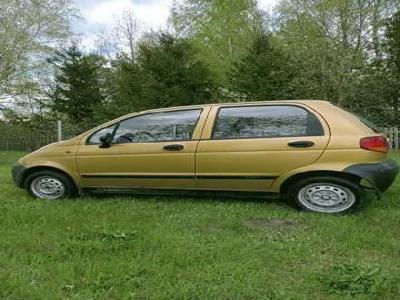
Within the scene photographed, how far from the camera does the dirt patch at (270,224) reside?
5316 millimetres

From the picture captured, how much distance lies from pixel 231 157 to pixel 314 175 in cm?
100

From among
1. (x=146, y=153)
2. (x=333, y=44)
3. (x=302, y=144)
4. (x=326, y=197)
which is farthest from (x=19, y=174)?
(x=333, y=44)

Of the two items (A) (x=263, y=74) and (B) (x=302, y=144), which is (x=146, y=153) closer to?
(B) (x=302, y=144)

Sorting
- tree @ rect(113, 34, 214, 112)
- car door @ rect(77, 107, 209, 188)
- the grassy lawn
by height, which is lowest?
the grassy lawn

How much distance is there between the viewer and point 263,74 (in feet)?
58.3

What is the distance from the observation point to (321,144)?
5848 millimetres

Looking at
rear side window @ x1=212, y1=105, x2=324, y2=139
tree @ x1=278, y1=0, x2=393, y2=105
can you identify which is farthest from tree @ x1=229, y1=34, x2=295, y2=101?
rear side window @ x1=212, y1=105, x2=324, y2=139

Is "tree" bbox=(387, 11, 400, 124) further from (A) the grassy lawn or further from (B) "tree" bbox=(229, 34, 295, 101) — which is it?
(A) the grassy lawn

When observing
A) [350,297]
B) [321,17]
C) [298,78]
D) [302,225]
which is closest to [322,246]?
[302,225]

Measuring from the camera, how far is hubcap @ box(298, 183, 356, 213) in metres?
5.85

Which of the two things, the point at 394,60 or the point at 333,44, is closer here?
the point at 333,44

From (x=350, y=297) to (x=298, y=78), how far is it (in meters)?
16.7

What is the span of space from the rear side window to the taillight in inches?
18.9

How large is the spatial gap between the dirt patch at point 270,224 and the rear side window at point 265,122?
1.07 metres
